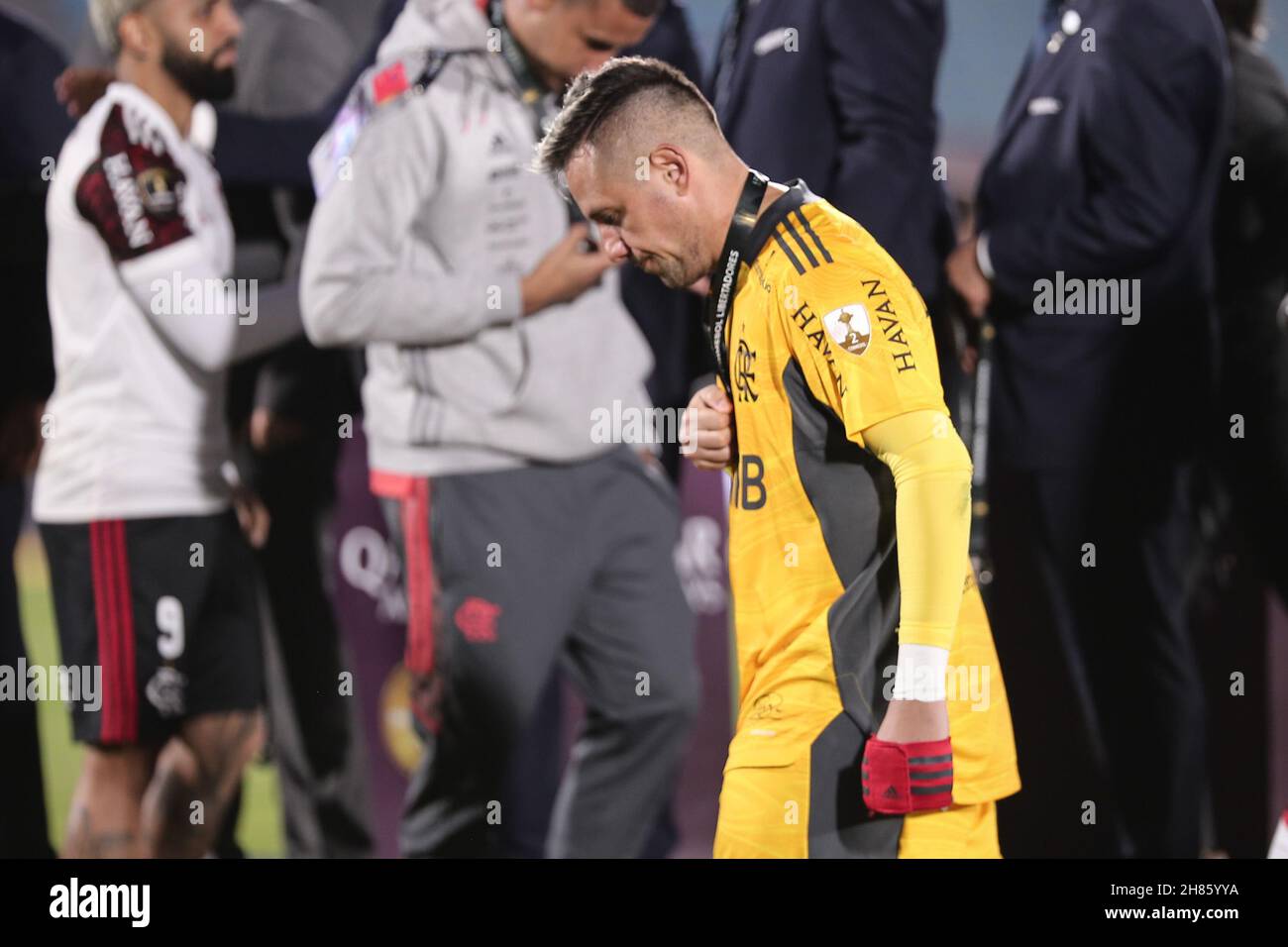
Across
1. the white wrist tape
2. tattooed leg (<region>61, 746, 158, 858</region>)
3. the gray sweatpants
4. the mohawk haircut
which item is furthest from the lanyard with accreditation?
tattooed leg (<region>61, 746, 158, 858</region>)

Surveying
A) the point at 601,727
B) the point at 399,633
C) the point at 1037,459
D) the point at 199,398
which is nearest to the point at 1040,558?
the point at 1037,459

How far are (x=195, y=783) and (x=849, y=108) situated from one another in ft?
7.27

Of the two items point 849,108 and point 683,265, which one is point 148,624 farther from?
point 849,108

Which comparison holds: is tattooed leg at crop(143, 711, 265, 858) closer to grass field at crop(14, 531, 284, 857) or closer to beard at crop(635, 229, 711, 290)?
grass field at crop(14, 531, 284, 857)

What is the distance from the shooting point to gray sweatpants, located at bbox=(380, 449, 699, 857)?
11.1ft

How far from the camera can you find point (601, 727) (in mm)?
3451

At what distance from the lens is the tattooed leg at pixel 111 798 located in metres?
3.49

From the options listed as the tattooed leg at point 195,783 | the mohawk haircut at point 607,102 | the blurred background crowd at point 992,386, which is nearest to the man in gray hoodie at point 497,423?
the blurred background crowd at point 992,386

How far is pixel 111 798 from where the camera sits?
3520 millimetres

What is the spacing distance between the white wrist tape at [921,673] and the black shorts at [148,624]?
2060 millimetres

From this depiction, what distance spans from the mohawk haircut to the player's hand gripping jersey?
0.22 m

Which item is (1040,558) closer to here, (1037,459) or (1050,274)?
(1037,459)

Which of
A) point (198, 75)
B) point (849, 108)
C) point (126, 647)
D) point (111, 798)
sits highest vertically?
point (198, 75)

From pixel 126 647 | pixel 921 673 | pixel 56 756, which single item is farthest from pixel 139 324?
pixel 921 673
